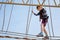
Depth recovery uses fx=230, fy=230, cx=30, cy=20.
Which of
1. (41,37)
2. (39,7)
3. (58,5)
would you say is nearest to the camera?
(41,37)

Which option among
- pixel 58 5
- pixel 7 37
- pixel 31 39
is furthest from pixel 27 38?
pixel 58 5

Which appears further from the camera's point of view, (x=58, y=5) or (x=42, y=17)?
(x=58, y=5)

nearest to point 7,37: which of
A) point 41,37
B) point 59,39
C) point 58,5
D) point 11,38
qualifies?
point 11,38

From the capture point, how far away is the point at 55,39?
17.6ft

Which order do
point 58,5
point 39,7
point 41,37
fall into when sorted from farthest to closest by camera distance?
point 58,5 < point 39,7 < point 41,37

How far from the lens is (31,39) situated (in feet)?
17.3

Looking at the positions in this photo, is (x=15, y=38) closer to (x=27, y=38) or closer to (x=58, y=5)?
(x=27, y=38)

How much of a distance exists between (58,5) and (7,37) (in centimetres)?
176

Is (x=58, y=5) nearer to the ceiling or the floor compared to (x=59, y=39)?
nearer to the ceiling

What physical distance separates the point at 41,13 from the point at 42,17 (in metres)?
0.10

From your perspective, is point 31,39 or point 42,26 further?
point 42,26

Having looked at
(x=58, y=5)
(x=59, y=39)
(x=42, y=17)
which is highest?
(x=58, y=5)

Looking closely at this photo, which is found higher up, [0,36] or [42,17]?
[42,17]

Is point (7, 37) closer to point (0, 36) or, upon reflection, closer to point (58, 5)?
point (0, 36)
